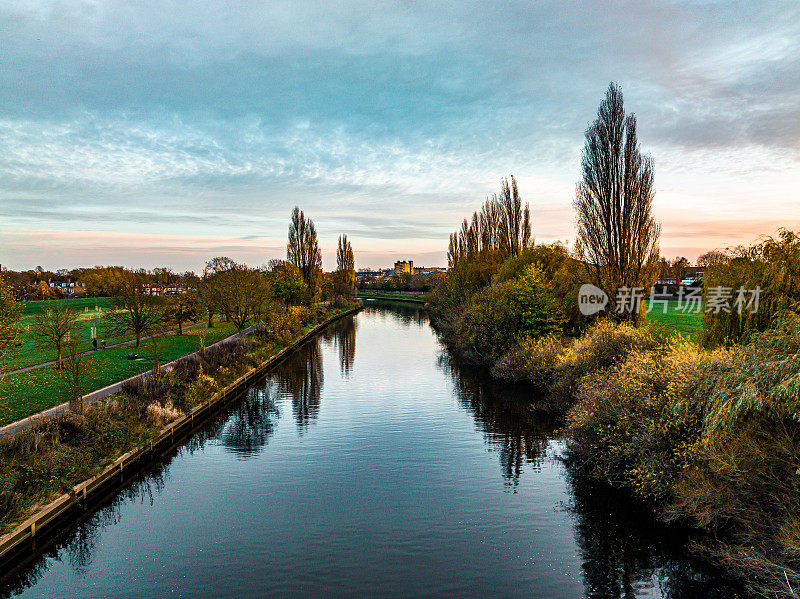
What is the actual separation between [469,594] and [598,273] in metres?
22.7

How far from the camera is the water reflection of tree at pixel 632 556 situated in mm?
10758

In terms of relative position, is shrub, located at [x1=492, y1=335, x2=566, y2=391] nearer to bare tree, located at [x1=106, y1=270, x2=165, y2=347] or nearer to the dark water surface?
the dark water surface

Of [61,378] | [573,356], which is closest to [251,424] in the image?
[61,378]

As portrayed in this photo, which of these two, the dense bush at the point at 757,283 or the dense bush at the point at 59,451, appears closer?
the dense bush at the point at 59,451

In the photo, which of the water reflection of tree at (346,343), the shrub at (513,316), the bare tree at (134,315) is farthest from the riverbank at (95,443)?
the shrub at (513,316)

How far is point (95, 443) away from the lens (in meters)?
16.5

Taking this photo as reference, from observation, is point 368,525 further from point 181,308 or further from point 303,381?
point 181,308

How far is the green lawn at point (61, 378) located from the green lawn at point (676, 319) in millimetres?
37384

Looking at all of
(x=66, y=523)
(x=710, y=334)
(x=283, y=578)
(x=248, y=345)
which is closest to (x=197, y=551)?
(x=283, y=578)

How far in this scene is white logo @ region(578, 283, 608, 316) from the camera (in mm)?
28947

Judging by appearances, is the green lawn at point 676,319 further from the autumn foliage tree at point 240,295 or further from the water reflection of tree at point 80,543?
the autumn foliage tree at point 240,295

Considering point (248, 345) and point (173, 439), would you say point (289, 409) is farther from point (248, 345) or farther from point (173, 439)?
point (248, 345)

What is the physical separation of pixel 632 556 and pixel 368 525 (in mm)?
7193

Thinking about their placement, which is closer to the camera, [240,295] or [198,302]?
[240,295]
